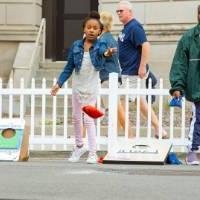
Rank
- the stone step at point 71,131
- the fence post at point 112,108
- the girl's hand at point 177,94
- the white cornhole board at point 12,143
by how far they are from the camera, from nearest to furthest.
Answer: the girl's hand at point 177,94 < the white cornhole board at point 12,143 < the fence post at point 112,108 < the stone step at point 71,131

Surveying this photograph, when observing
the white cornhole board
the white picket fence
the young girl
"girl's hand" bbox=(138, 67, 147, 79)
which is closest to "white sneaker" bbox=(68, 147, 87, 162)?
the young girl

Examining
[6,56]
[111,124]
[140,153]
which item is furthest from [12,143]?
[6,56]

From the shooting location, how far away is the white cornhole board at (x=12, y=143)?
9414 millimetres

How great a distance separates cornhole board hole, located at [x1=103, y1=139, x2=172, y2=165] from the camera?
917 centimetres

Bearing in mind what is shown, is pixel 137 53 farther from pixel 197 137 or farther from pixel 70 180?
pixel 70 180

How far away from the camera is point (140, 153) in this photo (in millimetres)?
9312

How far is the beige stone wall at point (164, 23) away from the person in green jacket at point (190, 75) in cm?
764

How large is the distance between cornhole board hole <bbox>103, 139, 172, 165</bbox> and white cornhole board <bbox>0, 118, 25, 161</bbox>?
3.58 feet

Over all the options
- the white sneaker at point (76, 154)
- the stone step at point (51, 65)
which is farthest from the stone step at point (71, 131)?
the stone step at point (51, 65)

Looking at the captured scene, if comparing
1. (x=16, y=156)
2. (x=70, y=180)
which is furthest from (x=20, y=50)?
(x=70, y=180)

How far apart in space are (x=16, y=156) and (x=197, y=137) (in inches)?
87.7

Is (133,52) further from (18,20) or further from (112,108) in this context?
(18,20)

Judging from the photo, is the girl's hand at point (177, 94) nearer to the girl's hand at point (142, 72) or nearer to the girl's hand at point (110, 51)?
the girl's hand at point (110, 51)

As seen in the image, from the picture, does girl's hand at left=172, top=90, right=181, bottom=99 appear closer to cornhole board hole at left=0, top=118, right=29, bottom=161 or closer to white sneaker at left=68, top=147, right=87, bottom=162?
white sneaker at left=68, top=147, right=87, bottom=162
